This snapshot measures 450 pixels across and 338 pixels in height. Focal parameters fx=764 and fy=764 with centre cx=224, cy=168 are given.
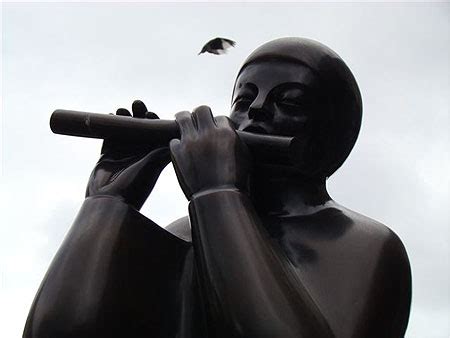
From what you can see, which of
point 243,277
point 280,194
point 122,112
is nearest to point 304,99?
point 280,194

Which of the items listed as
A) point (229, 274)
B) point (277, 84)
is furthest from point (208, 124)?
point (229, 274)

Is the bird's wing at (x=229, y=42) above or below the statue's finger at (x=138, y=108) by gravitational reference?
above

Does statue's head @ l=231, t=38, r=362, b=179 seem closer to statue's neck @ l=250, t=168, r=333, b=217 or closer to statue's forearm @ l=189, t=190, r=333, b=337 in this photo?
statue's neck @ l=250, t=168, r=333, b=217

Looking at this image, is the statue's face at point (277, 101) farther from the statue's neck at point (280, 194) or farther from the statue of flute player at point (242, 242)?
the statue's neck at point (280, 194)

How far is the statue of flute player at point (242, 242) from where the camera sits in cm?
286

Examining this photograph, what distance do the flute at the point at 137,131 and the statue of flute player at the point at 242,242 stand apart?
64 millimetres

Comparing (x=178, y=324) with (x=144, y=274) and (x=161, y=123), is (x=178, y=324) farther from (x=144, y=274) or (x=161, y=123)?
(x=161, y=123)

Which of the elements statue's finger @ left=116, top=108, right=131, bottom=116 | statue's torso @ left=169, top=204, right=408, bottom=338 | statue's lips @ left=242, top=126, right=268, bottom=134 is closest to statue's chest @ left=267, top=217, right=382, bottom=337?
Answer: statue's torso @ left=169, top=204, right=408, bottom=338

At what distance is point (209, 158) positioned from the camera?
3.11m

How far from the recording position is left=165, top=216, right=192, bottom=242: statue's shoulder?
12.1 ft

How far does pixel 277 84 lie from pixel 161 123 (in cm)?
59

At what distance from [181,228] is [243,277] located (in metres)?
1.02

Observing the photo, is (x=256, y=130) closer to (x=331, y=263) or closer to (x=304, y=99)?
(x=304, y=99)

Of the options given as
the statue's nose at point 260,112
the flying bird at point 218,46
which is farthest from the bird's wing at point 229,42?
the statue's nose at point 260,112
